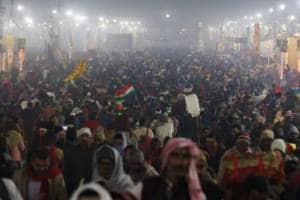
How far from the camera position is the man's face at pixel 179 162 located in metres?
4.17

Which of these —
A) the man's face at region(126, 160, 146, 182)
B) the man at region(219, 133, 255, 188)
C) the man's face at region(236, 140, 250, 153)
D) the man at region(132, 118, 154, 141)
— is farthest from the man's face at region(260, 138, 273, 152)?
the man's face at region(126, 160, 146, 182)

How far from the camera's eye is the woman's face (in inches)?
202

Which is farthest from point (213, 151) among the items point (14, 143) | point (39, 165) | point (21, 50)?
point (21, 50)

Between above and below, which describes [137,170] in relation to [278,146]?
above

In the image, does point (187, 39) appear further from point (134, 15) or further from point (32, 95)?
point (32, 95)

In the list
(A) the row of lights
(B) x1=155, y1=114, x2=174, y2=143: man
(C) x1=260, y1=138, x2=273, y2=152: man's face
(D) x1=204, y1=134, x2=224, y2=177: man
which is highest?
(A) the row of lights

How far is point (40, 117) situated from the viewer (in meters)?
13.6

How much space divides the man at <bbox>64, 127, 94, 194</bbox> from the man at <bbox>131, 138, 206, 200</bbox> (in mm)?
2223

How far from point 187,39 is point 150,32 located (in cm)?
739

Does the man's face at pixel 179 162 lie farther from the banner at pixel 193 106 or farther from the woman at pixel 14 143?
the banner at pixel 193 106

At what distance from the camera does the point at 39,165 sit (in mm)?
5891

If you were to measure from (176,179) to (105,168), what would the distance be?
117cm

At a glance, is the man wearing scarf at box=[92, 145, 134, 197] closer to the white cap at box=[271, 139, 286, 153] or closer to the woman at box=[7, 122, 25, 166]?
the white cap at box=[271, 139, 286, 153]

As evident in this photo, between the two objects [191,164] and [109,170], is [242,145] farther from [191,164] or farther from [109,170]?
[191,164]
